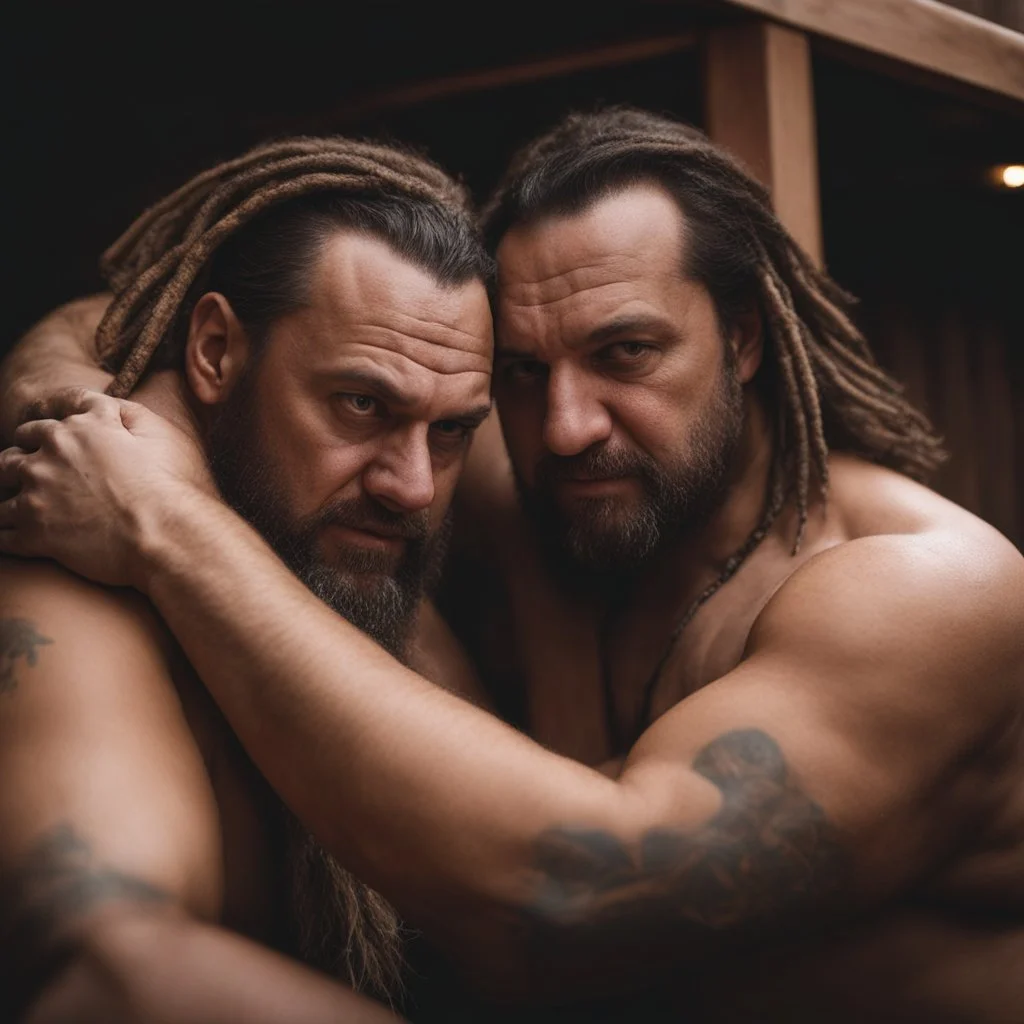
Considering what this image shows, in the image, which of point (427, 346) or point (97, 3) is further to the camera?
point (97, 3)

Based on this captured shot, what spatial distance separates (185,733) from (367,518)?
0.51 meters

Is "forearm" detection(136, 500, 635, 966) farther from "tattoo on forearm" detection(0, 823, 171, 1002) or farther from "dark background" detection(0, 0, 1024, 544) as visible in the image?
"dark background" detection(0, 0, 1024, 544)

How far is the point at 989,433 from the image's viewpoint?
12.0ft

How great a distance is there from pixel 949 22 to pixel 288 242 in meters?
1.62

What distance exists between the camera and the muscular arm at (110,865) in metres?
1.30

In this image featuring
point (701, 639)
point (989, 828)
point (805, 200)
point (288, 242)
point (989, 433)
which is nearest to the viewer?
point (989, 828)

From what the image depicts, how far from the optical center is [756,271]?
7.64 ft

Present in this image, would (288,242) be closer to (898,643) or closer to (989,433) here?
(898,643)

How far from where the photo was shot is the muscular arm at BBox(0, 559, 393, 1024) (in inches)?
51.3

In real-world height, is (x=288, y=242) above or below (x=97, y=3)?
below

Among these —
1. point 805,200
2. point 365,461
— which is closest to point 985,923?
point 365,461

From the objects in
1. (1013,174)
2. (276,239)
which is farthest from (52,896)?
(1013,174)

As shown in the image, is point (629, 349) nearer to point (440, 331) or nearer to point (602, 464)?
point (602, 464)

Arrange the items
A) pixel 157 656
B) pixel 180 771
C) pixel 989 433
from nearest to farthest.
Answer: pixel 180 771 < pixel 157 656 < pixel 989 433
